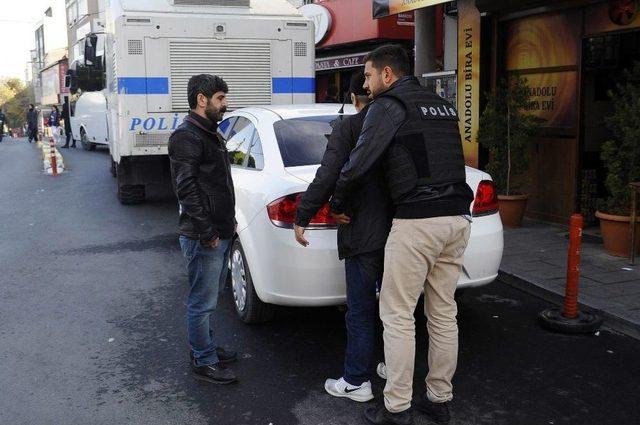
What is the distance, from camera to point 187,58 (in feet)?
32.9

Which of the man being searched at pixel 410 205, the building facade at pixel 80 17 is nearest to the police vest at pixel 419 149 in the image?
the man being searched at pixel 410 205

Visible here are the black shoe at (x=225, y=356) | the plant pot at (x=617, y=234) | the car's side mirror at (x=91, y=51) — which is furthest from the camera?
the car's side mirror at (x=91, y=51)

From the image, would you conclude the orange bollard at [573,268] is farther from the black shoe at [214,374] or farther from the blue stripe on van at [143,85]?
the blue stripe on van at [143,85]

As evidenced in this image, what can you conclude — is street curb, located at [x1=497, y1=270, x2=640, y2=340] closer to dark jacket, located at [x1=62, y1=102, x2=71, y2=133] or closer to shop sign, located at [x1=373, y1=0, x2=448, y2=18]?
shop sign, located at [x1=373, y1=0, x2=448, y2=18]

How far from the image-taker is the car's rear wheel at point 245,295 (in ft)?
16.8

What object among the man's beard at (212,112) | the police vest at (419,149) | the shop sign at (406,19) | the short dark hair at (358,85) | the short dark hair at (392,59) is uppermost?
the shop sign at (406,19)

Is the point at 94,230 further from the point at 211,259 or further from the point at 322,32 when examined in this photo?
the point at 322,32

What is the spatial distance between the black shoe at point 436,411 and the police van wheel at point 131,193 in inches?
342

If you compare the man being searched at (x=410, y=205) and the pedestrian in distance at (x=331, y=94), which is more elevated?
the pedestrian in distance at (x=331, y=94)

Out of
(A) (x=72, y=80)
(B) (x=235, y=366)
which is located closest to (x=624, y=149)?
(B) (x=235, y=366)

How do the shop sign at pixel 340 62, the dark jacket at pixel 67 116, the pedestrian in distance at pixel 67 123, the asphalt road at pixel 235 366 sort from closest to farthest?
the asphalt road at pixel 235 366
the shop sign at pixel 340 62
the dark jacket at pixel 67 116
the pedestrian in distance at pixel 67 123

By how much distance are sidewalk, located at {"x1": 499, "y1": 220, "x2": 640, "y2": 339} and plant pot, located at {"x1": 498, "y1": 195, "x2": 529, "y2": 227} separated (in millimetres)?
353

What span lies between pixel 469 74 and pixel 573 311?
5888 mm

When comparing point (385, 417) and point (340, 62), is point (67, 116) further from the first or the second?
point (385, 417)
